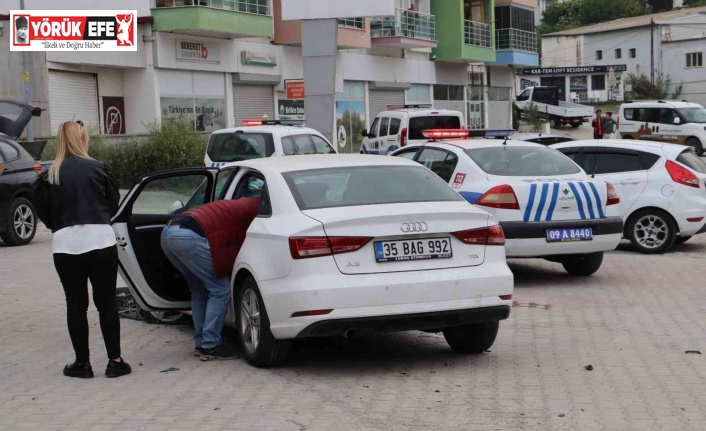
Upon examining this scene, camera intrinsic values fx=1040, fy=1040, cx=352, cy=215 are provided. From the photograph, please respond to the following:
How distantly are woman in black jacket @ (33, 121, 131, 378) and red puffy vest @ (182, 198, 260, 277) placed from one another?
28.6 inches

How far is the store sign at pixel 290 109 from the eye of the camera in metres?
40.1

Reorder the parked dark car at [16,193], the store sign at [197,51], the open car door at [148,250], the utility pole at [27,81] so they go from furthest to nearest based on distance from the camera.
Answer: the store sign at [197,51]
the utility pole at [27,81]
the parked dark car at [16,193]
the open car door at [148,250]

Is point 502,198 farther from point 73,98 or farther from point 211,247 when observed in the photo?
point 73,98

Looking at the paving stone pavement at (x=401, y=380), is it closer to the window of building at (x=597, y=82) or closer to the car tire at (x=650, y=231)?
the car tire at (x=650, y=231)

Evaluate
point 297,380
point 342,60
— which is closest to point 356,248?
point 297,380

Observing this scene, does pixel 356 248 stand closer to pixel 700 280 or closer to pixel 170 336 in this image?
pixel 170 336

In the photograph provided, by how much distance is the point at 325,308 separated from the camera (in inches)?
265

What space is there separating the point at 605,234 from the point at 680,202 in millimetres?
3011

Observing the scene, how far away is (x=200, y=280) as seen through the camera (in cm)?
773

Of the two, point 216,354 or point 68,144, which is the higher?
point 68,144

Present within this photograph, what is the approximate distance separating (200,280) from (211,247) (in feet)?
1.08

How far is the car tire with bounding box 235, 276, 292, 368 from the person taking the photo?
23.6 feet

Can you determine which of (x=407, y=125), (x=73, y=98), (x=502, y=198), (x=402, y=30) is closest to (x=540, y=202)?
(x=502, y=198)

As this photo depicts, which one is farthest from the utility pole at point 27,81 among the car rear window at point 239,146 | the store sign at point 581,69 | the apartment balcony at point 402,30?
the store sign at point 581,69
